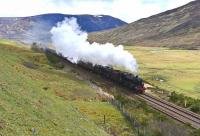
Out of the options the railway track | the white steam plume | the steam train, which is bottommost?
the railway track

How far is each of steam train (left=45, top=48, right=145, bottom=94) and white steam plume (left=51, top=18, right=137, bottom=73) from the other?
2052 mm

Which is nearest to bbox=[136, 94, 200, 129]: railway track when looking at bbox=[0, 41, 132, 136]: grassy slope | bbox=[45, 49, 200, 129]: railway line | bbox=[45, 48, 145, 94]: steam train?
bbox=[45, 49, 200, 129]: railway line

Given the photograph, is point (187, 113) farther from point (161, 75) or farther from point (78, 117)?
point (161, 75)

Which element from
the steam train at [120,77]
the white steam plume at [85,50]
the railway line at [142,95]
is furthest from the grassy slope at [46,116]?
the white steam plume at [85,50]

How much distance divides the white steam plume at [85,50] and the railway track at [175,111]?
2008 centimetres

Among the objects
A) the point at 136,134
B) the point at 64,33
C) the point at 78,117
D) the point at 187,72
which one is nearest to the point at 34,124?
the point at 78,117

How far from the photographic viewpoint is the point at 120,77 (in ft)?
285

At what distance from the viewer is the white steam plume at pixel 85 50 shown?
95.9 m

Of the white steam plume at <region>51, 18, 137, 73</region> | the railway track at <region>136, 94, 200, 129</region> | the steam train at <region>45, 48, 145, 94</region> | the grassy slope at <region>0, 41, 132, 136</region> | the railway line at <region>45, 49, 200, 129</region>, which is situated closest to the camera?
the grassy slope at <region>0, 41, 132, 136</region>

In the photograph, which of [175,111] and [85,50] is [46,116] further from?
[85,50]

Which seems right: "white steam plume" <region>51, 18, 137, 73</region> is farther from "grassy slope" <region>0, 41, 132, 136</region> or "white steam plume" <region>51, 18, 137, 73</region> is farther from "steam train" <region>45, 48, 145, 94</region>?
"grassy slope" <region>0, 41, 132, 136</region>

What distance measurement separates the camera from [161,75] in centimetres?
14138

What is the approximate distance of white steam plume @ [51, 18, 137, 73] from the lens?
3777 inches

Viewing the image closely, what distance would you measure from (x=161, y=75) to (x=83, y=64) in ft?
136
